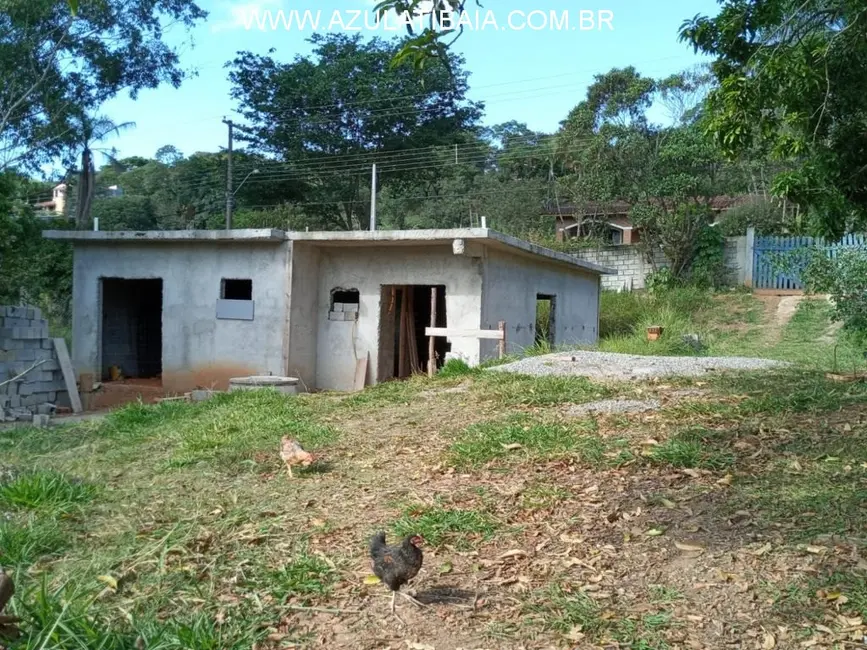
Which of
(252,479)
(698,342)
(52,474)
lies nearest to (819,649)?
(252,479)

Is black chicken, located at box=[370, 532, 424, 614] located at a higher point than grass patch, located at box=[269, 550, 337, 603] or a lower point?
higher

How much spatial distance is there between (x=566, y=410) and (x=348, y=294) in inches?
310

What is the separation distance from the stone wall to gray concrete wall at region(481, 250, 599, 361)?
3.95m

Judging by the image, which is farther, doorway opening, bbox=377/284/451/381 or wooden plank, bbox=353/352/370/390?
doorway opening, bbox=377/284/451/381

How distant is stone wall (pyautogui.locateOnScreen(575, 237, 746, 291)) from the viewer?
20750 mm

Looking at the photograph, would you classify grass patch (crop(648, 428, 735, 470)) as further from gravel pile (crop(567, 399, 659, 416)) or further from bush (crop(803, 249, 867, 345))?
bush (crop(803, 249, 867, 345))

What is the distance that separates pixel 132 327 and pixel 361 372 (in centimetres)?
663

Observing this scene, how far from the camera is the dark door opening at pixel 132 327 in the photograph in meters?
16.2

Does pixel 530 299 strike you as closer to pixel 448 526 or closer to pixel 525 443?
pixel 525 443

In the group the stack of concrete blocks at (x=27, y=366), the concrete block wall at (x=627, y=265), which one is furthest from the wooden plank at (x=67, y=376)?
the concrete block wall at (x=627, y=265)

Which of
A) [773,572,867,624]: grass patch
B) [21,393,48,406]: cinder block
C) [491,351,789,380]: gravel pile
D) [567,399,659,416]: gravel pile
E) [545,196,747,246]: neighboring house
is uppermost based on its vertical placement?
[545,196,747,246]: neighboring house

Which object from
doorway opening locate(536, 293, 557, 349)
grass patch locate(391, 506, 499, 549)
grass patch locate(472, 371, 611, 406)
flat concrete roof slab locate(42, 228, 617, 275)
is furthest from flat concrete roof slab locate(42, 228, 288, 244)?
grass patch locate(391, 506, 499, 549)

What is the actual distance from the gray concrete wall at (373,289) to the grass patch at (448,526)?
7704mm

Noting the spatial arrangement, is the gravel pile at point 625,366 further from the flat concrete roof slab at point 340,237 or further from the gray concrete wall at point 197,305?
the gray concrete wall at point 197,305
